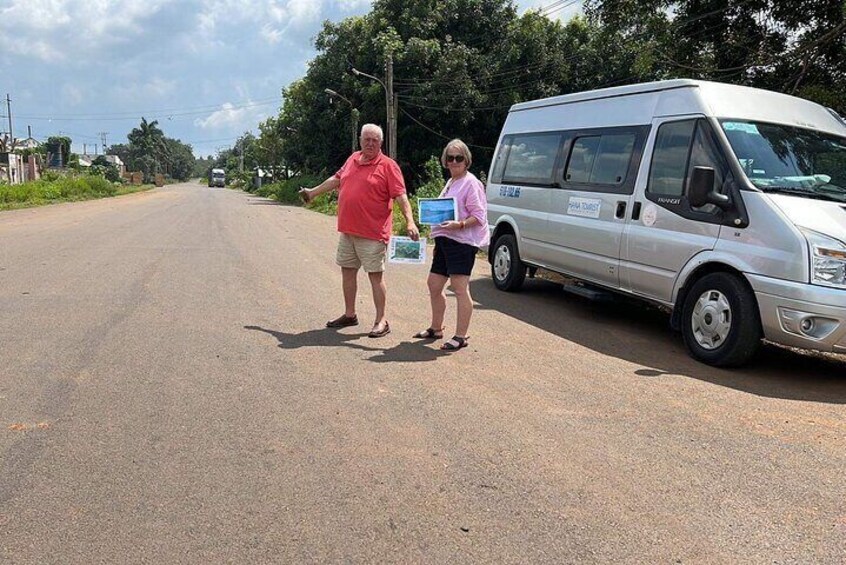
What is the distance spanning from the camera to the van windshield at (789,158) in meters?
5.46

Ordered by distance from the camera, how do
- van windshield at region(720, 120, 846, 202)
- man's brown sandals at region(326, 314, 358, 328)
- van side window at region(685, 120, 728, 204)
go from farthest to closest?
man's brown sandals at region(326, 314, 358, 328) → van side window at region(685, 120, 728, 204) → van windshield at region(720, 120, 846, 202)

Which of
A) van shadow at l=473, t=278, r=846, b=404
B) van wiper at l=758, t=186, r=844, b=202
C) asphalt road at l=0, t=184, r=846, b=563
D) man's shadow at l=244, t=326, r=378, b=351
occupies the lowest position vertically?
asphalt road at l=0, t=184, r=846, b=563

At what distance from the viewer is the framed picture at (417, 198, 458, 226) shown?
5.67m

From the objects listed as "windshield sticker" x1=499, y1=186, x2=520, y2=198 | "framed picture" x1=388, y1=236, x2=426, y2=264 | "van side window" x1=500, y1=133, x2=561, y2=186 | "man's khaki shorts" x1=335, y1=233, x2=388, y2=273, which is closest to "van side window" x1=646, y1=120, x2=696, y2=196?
"van side window" x1=500, y1=133, x2=561, y2=186

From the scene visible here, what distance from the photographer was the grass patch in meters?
30.8

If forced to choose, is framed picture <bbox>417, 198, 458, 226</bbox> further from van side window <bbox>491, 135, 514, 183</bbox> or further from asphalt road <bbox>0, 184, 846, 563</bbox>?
van side window <bbox>491, 135, 514, 183</bbox>

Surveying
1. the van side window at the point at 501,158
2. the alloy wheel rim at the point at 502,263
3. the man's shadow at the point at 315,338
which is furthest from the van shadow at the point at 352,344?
the van side window at the point at 501,158

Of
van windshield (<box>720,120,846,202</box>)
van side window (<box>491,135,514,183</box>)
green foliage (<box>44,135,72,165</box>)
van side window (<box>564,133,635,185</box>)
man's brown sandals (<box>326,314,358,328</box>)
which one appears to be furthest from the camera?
green foliage (<box>44,135,72,165</box>)

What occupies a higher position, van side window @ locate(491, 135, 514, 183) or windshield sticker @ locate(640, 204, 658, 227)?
van side window @ locate(491, 135, 514, 183)

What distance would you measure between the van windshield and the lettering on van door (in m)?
1.56

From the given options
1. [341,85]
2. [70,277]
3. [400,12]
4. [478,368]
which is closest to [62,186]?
[341,85]

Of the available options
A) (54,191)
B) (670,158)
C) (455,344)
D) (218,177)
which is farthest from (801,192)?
(218,177)

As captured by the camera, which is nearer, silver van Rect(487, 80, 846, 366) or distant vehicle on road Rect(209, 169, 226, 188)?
A: silver van Rect(487, 80, 846, 366)

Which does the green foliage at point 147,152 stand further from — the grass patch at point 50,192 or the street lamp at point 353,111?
the street lamp at point 353,111
